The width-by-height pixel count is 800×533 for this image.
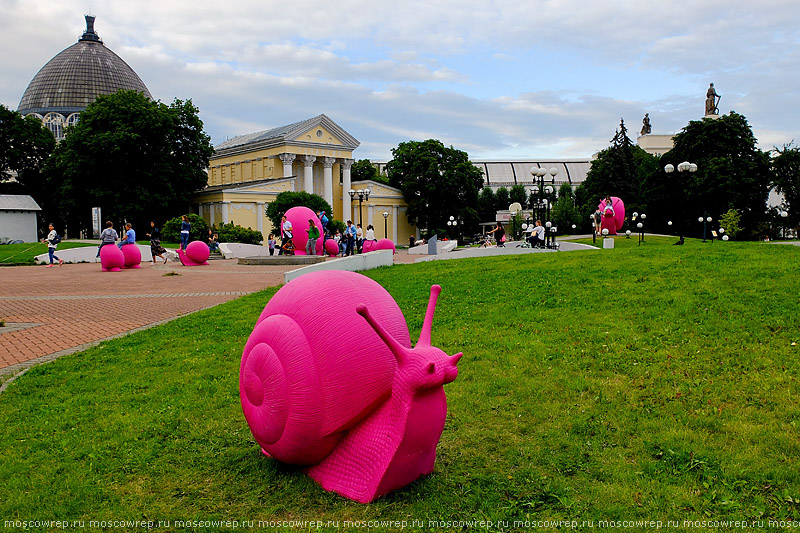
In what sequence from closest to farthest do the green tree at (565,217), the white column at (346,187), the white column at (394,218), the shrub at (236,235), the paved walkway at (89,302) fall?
the paved walkway at (89,302) < the shrub at (236,235) < the green tree at (565,217) < the white column at (346,187) < the white column at (394,218)

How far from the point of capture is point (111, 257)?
2292 cm

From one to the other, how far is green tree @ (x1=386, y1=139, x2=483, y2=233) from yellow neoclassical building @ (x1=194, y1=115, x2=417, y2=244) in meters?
3.52

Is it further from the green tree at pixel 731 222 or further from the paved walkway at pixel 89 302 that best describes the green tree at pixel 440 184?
the paved walkway at pixel 89 302

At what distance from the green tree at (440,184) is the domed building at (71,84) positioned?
124 feet

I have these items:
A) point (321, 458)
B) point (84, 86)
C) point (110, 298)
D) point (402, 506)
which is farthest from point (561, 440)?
point (84, 86)

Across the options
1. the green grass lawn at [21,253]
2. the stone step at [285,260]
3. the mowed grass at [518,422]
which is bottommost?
the mowed grass at [518,422]

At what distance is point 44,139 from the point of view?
53.8m

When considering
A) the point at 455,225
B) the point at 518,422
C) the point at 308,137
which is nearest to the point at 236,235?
the point at 308,137

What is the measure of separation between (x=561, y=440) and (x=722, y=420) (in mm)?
1484

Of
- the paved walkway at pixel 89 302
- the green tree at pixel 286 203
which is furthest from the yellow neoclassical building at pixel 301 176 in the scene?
the paved walkway at pixel 89 302

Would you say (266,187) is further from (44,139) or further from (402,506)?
(402,506)

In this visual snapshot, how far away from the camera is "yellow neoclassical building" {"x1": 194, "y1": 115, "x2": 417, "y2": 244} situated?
Result: 54906 mm

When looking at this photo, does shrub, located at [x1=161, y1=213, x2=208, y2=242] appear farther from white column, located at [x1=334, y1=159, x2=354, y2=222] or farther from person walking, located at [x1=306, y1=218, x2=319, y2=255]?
white column, located at [x1=334, y1=159, x2=354, y2=222]

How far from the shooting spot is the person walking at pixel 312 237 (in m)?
27.9
